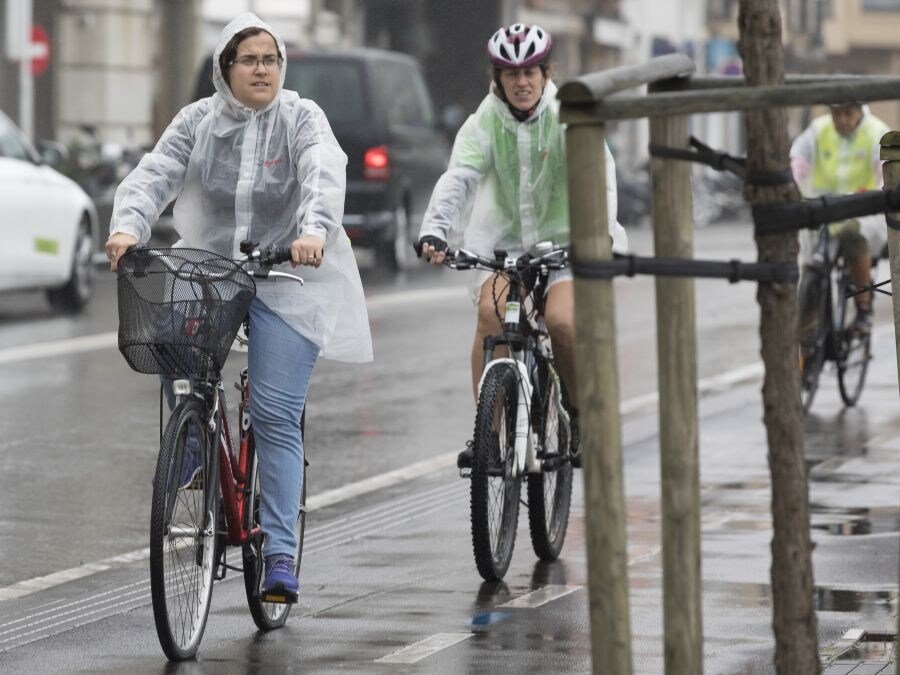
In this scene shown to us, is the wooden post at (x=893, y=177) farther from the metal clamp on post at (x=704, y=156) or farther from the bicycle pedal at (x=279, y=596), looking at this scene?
the bicycle pedal at (x=279, y=596)

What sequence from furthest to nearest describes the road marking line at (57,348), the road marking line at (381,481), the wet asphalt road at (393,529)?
the road marking line at (57,348)
the road marking line at (381,481)
the wet asphalt road at (393,529)

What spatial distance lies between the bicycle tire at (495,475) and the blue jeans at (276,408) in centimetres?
88

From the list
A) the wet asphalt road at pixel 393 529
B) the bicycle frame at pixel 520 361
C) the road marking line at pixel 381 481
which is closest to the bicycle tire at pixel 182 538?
the wet asphalt road at pixel 393 529

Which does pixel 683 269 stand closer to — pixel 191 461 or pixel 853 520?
pixel 191 461

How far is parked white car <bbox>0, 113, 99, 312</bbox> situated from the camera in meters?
16.6

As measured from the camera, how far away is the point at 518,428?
741 cm

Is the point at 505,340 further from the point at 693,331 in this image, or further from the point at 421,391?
the point at 421,391

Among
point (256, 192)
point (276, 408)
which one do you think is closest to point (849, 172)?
point (256, 192)

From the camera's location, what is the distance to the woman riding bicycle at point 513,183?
7.53 meters

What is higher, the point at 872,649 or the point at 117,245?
the point at 117,245

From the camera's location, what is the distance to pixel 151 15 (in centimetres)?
3319

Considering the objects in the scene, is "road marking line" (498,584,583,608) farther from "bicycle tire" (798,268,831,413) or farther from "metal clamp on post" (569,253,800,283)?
"bicycle tire" (798,268,831,413)

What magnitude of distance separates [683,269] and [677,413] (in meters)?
0.27

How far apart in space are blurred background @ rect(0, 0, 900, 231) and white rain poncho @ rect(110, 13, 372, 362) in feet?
16.0
